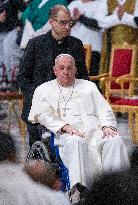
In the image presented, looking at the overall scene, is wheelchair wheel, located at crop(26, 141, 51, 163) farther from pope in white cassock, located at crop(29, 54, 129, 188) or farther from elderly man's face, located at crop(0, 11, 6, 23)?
elderly man's face, located at crop(0, 11, 6, 23)

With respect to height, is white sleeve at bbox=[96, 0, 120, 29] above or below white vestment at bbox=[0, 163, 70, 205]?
above

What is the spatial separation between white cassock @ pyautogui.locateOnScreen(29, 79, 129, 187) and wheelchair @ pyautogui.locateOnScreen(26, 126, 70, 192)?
0.13ft

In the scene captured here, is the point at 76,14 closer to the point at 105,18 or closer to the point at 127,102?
the point at 105,18

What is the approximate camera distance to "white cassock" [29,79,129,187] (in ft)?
14.8

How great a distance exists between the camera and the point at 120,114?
10.3 m

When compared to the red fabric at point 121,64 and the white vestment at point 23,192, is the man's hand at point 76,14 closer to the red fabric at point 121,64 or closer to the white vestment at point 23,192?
the red fabric at point 121,64

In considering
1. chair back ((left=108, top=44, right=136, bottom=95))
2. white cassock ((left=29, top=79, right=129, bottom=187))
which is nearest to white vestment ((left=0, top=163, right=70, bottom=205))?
white cassock ((left=29, top=79, right=129, bottom=187))

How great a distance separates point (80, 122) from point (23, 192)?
282 centimetres

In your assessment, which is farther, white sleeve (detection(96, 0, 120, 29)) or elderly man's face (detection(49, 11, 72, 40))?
white sleeve (detection(96, 0, 120, 29))

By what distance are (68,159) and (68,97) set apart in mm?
608

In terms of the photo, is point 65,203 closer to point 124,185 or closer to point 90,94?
point 124,185

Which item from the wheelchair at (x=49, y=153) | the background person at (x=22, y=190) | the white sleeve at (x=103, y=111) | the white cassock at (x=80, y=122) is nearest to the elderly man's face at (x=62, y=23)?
the white cassock at (x=80, y=122)

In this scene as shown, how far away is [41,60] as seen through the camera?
5234 mm

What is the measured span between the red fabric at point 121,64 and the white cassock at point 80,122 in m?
4.22
